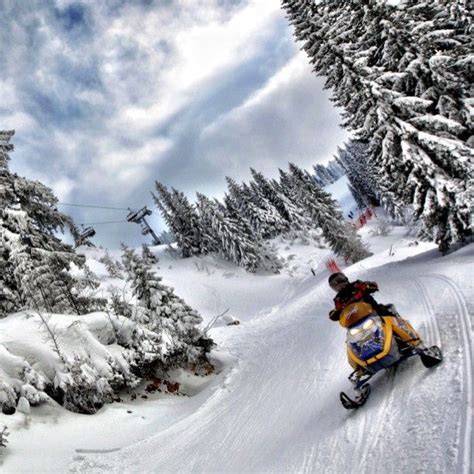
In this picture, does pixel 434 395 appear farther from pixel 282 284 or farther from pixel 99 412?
pixel 282 284

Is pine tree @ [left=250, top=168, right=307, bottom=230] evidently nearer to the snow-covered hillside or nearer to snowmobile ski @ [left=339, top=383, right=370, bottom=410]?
the snow-covered hillside

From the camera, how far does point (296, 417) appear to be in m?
7.44

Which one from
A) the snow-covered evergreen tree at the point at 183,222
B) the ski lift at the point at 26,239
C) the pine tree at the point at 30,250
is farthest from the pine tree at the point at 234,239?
the ski lift at the point at 26,239

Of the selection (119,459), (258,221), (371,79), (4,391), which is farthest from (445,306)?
(258,221)

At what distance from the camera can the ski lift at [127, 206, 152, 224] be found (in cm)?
6662

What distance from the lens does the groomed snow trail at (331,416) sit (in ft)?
14.8

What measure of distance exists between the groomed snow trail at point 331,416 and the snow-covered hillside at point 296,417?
2cm

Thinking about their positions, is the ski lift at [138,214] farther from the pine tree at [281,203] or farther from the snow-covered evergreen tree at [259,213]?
the pine tree at [281,203]

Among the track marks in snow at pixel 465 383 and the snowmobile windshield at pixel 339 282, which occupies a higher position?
the snowmobile windshield at pixel 339 282

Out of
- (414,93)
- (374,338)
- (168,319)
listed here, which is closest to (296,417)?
(374,338)

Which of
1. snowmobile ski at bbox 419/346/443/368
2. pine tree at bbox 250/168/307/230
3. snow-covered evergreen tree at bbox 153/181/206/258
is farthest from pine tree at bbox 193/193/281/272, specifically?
snowmobile ski at bbox 419/346/443/368

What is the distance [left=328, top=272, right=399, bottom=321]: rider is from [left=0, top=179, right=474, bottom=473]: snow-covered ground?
95cm

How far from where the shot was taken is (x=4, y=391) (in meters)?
8.91

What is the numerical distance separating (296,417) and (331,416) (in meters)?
1.22
